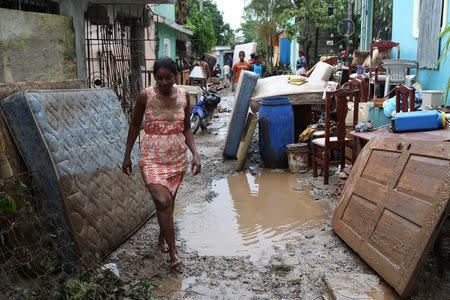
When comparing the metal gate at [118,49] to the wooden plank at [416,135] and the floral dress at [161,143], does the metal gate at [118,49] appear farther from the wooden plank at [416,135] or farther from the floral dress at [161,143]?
the wooden plank at [416,135]

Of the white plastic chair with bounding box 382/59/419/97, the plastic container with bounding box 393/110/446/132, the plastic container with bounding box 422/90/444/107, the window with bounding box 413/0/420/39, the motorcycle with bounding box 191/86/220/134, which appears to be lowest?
the motorcycle with bounding box 191/86/220/134

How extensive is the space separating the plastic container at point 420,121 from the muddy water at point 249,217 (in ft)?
4.21

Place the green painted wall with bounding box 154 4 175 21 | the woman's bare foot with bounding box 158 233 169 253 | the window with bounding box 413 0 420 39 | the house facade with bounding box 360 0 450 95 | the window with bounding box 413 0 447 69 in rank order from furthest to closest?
the green painted wall with bounding box 154 4 175 21, the window with bounding box 413 0 420 39, the window with bounding box 413 0 447 69, the house facade with bounding box 360 0 450 95, the woman's bare foot with bounding box 158 233 169 253

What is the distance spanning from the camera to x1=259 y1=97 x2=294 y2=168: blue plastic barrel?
6.69 metres

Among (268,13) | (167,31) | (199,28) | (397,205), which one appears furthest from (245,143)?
(268,13)

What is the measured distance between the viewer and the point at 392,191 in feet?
10.2

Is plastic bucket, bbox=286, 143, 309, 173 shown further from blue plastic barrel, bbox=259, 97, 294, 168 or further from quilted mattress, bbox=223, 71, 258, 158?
quilted mattress, bbox=223, 71, 258, 158

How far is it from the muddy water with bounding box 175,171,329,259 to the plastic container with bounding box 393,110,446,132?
4.21 ft

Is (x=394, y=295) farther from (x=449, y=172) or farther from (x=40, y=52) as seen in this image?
(x=40, y=52)

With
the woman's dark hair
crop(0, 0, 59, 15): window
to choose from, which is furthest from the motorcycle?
the woman's dark hair

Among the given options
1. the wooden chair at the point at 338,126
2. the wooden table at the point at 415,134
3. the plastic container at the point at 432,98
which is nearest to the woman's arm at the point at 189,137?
the wooden table at the point at 415,134

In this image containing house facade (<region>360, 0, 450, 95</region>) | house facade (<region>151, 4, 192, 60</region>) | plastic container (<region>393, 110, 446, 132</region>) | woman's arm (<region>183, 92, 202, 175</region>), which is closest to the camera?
woman's arm (<region>183, 92, 202, 175</region>)

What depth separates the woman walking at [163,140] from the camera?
10.6 ft

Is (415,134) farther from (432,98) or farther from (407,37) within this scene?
(407,37)
